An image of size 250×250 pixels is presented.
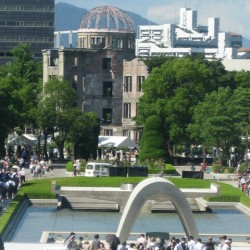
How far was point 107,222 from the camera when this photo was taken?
2389 inches

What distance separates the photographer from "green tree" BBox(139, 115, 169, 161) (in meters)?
90.9

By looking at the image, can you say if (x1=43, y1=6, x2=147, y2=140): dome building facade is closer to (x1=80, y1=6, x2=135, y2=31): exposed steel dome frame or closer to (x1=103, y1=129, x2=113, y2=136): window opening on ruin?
(x1=103, y1=129, x2=113, y2=136): window opening on ruin

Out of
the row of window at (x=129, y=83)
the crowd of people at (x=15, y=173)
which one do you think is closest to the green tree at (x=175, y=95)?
the crowd of people at (x=15, y=173)

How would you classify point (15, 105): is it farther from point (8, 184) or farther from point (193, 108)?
point (8, 184)

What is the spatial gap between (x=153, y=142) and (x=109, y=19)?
150ft

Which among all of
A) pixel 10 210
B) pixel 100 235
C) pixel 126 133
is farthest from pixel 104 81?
pixel 100 235

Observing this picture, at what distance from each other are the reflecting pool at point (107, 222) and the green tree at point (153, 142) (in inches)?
970

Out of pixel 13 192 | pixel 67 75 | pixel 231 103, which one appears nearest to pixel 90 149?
pixel 231 103

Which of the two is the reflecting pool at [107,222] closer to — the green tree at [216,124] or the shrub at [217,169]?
the shrub at [217,169]

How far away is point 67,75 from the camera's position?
120 m

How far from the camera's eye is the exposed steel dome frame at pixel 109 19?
13325cm

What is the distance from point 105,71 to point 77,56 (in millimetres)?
2901

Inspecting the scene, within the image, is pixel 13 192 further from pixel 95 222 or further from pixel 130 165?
pixel 130 165

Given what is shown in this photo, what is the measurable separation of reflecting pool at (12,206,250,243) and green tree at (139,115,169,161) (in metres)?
24.7
